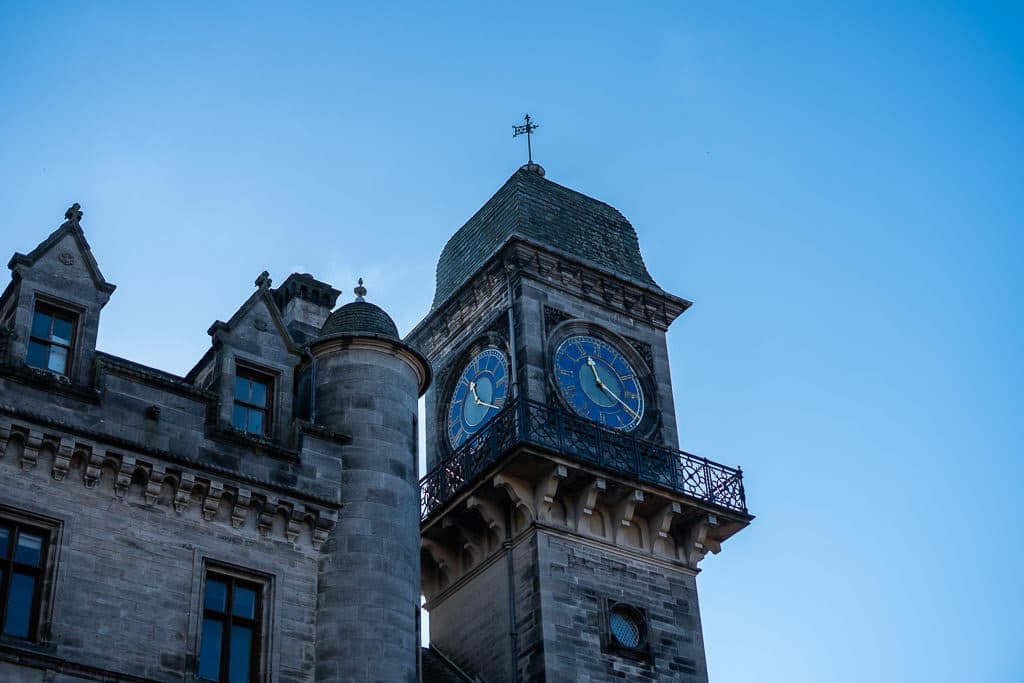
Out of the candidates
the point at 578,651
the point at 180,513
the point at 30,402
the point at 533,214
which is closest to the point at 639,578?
the point at 578,651

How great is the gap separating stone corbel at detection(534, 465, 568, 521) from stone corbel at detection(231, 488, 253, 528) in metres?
9.26

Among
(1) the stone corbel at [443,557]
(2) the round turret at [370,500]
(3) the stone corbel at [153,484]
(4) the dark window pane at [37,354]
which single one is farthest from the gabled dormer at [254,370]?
(1) the stone corbel at [443,557]

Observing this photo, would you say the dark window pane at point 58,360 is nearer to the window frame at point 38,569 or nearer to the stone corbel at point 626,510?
the window frame at point 38,569

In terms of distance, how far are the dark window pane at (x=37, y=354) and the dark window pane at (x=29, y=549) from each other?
2697 mm

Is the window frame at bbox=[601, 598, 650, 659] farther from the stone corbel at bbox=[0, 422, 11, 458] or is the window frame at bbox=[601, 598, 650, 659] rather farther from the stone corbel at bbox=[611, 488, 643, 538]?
the stone corbel at bbox=[0, 422, 11, 458]

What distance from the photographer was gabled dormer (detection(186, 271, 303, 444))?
24.6 metres

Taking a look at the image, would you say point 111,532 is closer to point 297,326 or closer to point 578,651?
point 297,326

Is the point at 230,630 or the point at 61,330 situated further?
the point at 61,330

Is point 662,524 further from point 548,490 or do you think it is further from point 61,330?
point 61,330

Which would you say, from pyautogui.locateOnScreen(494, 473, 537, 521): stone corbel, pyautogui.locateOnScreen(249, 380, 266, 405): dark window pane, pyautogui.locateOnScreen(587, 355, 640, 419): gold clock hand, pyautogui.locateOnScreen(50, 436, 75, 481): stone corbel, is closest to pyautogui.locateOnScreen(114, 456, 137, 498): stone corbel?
pyautogui.locateOnScreen(50, 436, 75, 481): stone corbel

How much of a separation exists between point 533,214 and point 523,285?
3.09 meters

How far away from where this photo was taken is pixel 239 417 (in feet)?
81.0

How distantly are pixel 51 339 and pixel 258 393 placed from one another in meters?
3.43

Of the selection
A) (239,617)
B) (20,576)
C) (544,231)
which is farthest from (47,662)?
(544,231)
